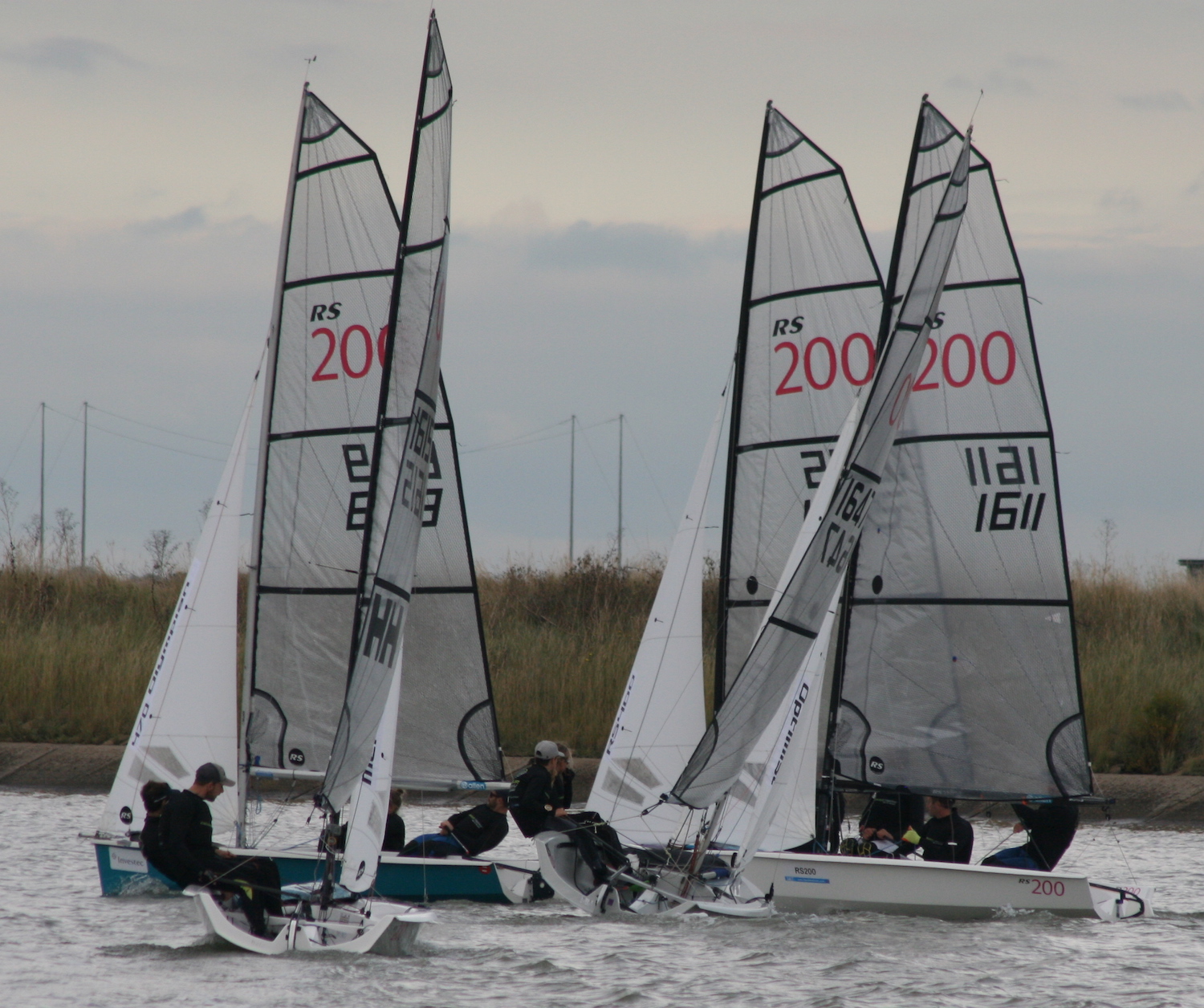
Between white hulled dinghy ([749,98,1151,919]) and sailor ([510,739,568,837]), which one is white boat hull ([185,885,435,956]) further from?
white hulled dinghy ([749,98,1151,919])

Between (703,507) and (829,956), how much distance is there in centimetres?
465

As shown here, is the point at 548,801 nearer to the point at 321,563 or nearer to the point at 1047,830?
the point at 321,563

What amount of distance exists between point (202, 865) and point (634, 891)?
3.63m

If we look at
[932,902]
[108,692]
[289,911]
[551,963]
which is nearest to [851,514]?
[932,902]

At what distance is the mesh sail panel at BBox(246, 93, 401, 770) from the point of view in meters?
13.7

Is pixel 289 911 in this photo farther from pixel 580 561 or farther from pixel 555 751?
pixel 580 561

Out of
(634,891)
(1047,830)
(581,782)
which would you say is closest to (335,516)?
(634,891)

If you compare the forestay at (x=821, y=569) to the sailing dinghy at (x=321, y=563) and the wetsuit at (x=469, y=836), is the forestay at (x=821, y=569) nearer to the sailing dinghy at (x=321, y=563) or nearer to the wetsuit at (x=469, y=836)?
the wetsuit at (x=469, y=836)

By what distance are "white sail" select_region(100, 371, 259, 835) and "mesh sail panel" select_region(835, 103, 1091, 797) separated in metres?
4.81

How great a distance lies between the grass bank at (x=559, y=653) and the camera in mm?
19172

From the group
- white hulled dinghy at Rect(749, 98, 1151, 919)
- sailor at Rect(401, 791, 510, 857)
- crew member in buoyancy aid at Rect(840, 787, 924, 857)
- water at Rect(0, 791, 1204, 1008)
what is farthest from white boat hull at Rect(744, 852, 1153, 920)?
sailor at Rect(401, 791, 510, 857)

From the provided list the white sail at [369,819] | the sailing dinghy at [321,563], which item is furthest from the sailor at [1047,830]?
the white sail at [369,819]

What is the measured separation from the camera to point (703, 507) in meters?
14.8

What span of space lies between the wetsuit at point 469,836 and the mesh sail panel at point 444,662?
87 centimetres
